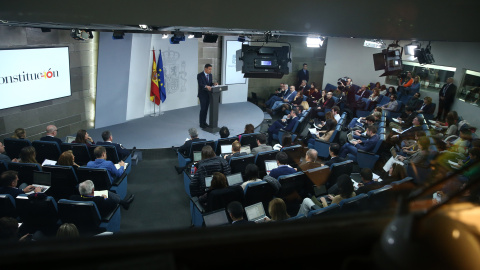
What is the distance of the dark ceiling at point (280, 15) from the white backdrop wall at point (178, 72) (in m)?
6.47

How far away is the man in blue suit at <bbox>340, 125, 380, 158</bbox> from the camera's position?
632cm

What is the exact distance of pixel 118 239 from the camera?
65cm

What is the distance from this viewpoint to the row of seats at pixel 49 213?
12.4ft

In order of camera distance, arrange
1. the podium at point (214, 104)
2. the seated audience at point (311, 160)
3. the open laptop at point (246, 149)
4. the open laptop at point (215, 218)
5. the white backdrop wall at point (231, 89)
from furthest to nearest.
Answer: the white backdrop wall at point (231, 89), the podium at point (214, 104), the open laptop at point (246, 149), the seated audience at point (311, 160), the open laptop at point (215, 218)

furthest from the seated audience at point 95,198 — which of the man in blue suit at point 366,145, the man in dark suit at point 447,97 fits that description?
the man in dark suit at point 447,97

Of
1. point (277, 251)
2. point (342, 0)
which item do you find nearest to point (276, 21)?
point (342, 0)

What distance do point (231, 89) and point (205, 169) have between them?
7.00m

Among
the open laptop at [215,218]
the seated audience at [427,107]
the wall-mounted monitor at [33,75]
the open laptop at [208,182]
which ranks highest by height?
the wall-mounted monitor at [33,75]

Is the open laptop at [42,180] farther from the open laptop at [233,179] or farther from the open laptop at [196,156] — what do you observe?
the open laptop at [233,179]

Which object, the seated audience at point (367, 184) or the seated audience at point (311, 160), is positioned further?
the seated audience at point (311, 160)

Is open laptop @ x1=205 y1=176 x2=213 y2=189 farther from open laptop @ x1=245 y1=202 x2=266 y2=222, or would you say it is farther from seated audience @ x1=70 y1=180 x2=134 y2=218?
seated audience @ x1=70 y1=180 x2=134 y2=218

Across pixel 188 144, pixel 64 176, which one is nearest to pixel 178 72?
pixel 188 144

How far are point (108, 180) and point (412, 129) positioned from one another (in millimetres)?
6398

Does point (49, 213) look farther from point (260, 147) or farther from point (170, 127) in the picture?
point (170, 127)
